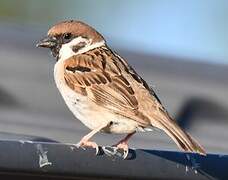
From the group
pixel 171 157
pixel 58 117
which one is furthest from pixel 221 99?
pixel 171 157

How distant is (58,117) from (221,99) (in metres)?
0.72

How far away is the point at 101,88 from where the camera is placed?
4.32 metres

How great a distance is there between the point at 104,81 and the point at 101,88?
0.06m

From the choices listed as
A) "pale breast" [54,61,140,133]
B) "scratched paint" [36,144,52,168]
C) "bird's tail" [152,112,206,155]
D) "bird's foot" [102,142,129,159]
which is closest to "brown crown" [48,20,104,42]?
"pale breast" [54,61,140,133]

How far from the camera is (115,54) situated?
4652 millimetres

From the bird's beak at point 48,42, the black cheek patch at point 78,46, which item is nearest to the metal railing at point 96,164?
the bird's beak at point 48,42

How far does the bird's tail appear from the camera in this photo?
3689 mm

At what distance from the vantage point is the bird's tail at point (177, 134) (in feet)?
12.1

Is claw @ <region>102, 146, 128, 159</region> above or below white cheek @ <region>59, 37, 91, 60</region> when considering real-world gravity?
below

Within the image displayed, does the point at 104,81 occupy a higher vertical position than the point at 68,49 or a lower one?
lower

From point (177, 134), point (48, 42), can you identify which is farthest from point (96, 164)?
point (48, 42)

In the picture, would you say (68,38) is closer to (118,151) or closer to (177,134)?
(177,134)

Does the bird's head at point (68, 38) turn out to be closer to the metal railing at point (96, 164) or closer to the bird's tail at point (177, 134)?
the bird's tail at point (177, 134)

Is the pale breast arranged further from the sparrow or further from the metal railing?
the metal railing
